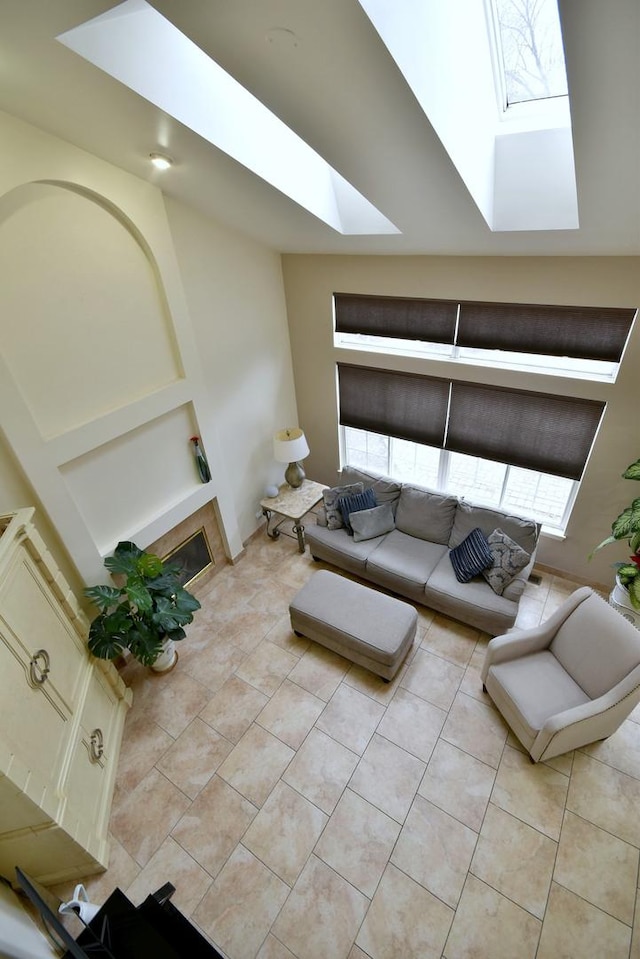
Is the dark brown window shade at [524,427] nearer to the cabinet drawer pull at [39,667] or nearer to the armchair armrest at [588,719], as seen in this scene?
the armchair armrest at [588,719]

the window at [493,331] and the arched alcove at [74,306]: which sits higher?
the arched alcove at [74,306]

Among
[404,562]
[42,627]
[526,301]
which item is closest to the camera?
[42,627]

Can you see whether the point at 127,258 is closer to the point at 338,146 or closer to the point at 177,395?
the point at 177,395

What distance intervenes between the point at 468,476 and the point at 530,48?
129 inches

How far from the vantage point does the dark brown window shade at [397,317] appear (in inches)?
151

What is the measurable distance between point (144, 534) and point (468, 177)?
3.34 metres

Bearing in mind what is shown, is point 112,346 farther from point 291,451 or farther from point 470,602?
point 470,602

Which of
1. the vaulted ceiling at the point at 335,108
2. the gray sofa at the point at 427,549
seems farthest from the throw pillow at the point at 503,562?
the vaulted ceiling at the point at 335,108

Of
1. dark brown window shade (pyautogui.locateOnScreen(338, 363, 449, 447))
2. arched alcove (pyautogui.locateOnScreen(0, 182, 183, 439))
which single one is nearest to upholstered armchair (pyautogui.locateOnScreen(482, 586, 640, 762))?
dark brown window shade (pyautogui.locateOnScreen(338, 363, 449, 447))

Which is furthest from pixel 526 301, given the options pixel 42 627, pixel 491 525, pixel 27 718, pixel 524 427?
pixel 27 718

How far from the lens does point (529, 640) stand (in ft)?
9.98

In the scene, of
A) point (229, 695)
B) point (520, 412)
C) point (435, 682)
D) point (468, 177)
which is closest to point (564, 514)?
point (520, 412)

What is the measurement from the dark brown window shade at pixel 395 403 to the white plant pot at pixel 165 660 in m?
3.00

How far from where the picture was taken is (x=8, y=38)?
157 centimetres
